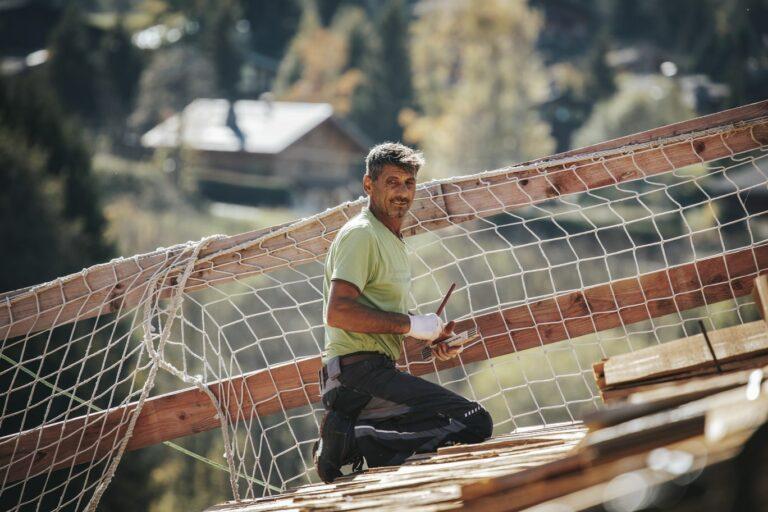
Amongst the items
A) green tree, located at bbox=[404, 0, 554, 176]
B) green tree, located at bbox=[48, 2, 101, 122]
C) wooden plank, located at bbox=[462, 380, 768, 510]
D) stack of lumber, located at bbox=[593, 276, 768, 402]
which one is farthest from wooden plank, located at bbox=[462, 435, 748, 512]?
green tree, located at bbox=[48, 2, 101, 122]

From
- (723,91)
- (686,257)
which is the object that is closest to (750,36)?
(723,91)

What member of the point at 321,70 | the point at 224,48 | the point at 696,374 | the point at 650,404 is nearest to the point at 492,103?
the point at 321,70

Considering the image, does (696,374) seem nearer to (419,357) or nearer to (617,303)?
(617,303)

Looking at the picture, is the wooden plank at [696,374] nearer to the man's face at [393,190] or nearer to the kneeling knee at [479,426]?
the kneeling knee at [479,426]

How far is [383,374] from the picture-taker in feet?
11.4

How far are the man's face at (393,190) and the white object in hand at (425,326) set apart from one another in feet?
1.30

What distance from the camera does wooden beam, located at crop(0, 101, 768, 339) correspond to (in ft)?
13.3

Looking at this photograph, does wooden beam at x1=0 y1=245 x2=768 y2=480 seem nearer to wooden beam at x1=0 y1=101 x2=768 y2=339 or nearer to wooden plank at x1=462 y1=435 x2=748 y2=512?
wooden beam at x1=0 y1=101 x2=768 y2=339

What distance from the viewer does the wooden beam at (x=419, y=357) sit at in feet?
13.5

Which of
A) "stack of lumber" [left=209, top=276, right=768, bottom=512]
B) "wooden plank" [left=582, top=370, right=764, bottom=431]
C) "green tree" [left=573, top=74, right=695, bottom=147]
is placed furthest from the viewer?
"green tree" [left=573, top=74, right=695, bottom=147]

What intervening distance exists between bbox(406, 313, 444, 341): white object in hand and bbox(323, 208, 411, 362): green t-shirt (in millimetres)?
120

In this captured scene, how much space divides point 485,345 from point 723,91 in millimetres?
44988

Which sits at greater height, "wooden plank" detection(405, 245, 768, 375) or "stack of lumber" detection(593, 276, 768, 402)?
"stack of lumber" detection(593, 276, 768, 402)

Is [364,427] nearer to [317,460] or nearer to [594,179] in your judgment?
[317,460]
